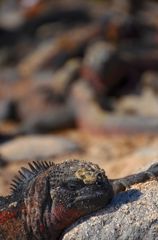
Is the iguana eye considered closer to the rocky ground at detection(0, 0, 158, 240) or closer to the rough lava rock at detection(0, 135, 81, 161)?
the rocky ground at detection(0, 0, 158, 240)

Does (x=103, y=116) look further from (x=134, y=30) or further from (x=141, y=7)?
(x=141, y=7)

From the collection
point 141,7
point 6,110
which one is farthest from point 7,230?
point 141,7

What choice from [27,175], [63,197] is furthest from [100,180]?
[27,175]

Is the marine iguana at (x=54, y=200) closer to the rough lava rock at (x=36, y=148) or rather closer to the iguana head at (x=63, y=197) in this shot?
the iguana head at (x=63, y=197)

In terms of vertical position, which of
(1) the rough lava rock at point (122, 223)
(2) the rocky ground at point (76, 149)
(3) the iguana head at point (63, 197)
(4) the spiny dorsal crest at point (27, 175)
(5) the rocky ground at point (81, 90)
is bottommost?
(1) the rough lava rock at point (122, 223)

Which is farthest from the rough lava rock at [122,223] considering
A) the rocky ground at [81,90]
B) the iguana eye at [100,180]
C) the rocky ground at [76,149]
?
the rocky ground at [76,149]

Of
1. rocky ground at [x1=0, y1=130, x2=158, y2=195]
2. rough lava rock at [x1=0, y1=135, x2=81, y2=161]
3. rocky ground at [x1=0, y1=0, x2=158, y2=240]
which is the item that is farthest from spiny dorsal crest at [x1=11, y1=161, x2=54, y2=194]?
rough lava rock at [x1=0, y1=135, x2=81, y2=161]

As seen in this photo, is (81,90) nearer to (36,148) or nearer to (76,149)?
(76,149)
